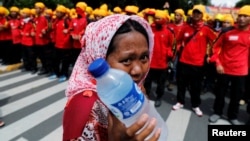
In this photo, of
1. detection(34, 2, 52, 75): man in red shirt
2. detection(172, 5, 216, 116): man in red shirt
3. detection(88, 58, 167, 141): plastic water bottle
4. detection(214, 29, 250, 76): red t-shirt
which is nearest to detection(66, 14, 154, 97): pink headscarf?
detection(88, 58, 167, 141): plastic water bottle

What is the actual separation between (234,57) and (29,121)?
381cm

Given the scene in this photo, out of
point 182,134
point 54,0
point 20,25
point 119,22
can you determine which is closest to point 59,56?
point 20,25

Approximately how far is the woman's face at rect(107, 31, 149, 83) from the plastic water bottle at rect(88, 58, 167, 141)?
14cm

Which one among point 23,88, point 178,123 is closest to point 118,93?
point 178,123

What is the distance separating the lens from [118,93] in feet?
3.44

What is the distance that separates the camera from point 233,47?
4.91 m

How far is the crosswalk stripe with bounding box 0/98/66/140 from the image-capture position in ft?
15.2

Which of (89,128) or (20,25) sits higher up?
(89,128)

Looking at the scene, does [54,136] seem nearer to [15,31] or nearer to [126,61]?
[126,61]

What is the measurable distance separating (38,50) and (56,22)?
50.1 inches

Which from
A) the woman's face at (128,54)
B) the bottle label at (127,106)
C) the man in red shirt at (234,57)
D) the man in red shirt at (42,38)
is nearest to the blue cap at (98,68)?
the bottle label at (127,106)

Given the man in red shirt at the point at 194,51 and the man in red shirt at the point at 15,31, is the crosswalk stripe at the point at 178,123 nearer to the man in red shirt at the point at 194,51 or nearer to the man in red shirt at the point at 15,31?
the man in red shirt at the point at 194,51

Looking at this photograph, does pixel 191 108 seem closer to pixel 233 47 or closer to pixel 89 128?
pixel 233 47

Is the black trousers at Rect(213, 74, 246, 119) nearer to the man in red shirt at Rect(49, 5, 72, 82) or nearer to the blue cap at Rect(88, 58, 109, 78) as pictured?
the man in red shirt at Rect(49, 5, 72, 82)
